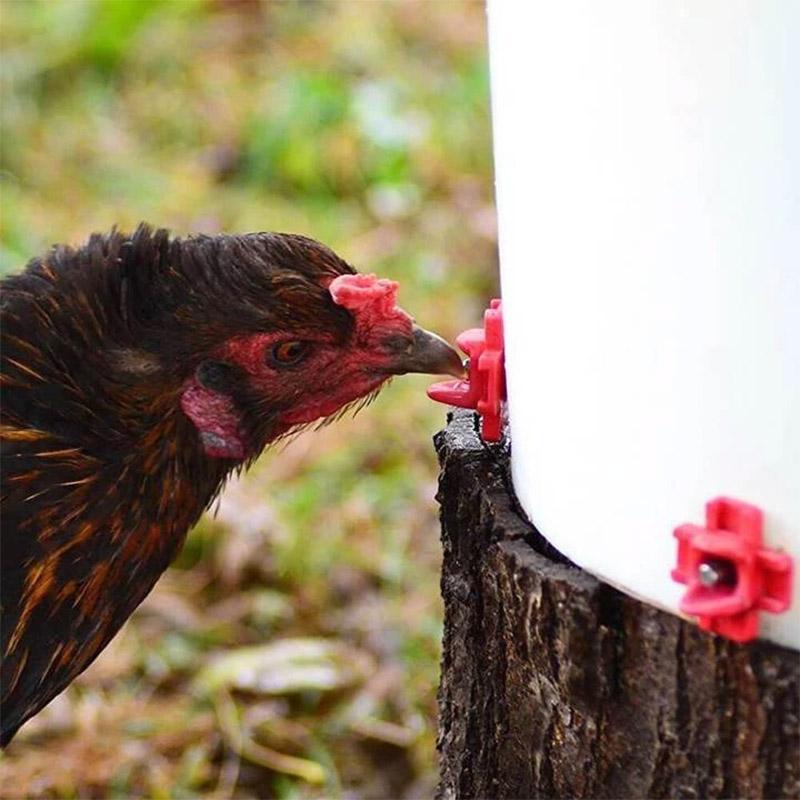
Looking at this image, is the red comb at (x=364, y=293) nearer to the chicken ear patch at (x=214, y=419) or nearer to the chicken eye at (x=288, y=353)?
the chicken eye at (x=288, y=353)

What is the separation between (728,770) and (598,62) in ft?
2.20

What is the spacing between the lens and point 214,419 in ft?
6.04

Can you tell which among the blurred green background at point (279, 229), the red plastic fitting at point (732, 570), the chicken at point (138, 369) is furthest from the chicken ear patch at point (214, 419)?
the blurred green background at point (279, 229)

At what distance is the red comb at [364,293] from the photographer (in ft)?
5.82

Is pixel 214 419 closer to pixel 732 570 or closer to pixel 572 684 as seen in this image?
pixel 572 684

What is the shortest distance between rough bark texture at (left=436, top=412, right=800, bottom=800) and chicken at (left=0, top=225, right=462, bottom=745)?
0.19 metres

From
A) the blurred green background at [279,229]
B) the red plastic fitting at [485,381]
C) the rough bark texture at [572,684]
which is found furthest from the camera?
the blurred green background at [279,229]

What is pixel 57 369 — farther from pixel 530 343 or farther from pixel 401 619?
pixel 401 619

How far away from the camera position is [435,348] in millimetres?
1813

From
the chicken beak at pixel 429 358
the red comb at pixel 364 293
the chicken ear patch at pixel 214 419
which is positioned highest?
the red comb at pixel 364 293

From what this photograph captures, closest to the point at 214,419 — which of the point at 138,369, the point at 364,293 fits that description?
the point at 138,369

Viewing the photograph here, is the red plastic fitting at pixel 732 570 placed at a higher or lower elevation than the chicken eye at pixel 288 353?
lower

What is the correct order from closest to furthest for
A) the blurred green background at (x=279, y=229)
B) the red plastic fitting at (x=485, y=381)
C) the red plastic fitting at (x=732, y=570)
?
the red plastic fitting at (x=732, y=570) < the red plastic fitting at (x=485, y=381) < the blurred green background at (x=279, y=229)

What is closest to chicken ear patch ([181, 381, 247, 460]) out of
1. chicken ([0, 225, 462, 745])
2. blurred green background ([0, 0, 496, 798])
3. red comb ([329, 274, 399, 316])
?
chicken ([0, 225, 462, 745])
